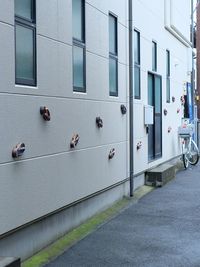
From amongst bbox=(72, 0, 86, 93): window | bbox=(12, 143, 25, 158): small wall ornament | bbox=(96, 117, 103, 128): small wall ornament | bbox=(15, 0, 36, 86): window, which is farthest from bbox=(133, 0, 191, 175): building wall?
bbox=(12, 143, 25, 158): small wall ornament

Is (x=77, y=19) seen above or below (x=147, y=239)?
above

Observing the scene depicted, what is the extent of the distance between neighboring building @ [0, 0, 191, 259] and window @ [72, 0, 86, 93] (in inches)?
0.6

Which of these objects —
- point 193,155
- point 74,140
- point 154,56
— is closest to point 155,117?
point 154,56

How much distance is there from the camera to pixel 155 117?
1445cm

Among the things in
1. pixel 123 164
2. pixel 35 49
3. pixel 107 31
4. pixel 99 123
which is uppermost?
pixel 107 31

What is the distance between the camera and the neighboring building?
6.07m

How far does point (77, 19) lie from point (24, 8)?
6.23 feet

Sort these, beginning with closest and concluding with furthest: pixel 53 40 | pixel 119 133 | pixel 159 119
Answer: pixel 53 40 → pixel 119 133 → pixel 159 119

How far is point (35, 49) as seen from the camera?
262 inches

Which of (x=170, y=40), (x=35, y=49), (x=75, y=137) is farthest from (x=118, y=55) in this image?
(x=170, y=40)

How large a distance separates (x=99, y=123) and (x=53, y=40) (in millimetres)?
2205

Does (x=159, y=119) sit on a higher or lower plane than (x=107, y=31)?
lower

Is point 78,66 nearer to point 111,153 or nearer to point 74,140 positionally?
point 74,140

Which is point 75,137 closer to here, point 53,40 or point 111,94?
point 53,40
